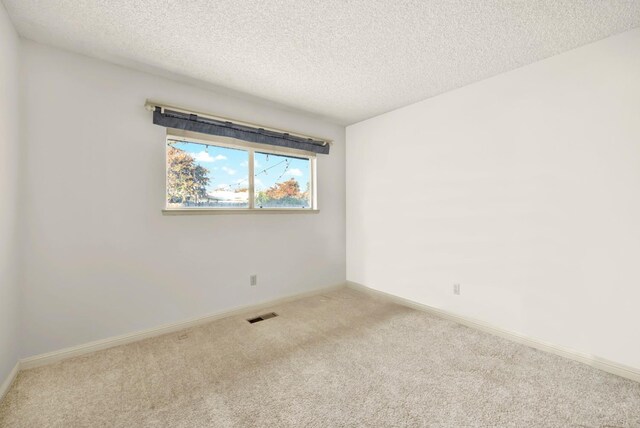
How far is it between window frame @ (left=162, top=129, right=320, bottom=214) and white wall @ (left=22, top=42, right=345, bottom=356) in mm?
78

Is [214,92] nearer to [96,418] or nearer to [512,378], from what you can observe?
[96,418]

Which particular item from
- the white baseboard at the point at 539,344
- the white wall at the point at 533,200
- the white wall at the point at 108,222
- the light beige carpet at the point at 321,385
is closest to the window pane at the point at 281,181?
the white wall at the point at 108,222

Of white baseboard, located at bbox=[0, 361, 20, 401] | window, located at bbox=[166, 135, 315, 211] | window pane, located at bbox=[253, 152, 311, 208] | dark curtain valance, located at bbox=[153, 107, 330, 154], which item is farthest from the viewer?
window pane, located at bbox=[253, 152, 311, 208]

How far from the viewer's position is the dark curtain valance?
247 centimetres

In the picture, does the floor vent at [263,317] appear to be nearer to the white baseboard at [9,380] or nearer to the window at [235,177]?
the window at [235,177]

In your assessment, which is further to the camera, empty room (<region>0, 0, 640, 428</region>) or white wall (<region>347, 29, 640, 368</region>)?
white wall (<region>347, 29, 640, 368</region>)

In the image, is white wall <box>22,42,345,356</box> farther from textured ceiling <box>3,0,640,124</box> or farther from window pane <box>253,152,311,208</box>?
window pane <box>253,152,311,208</box>

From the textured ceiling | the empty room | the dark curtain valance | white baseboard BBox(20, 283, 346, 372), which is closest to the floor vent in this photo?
the empty room

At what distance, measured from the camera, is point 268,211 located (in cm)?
321

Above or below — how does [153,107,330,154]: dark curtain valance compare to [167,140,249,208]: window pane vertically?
above

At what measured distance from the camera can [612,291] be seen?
6.27 ft

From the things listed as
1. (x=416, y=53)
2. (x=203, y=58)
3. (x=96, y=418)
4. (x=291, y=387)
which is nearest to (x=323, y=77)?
(x=416, y=53)

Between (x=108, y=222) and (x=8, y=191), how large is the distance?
0.60 metres

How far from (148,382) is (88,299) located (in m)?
A: 0.93
